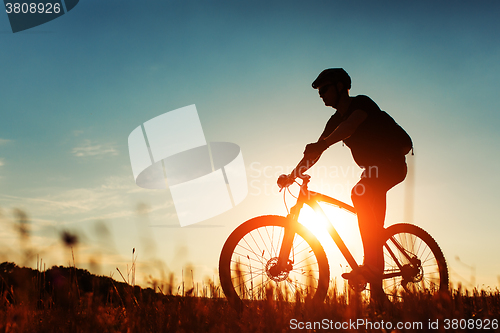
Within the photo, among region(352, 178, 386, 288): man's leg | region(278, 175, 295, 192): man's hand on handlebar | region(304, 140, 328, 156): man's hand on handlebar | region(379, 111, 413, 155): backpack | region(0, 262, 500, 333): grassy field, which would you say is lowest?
region(0, 262, 500, 333): grassy field

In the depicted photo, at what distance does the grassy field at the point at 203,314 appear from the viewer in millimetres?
2639

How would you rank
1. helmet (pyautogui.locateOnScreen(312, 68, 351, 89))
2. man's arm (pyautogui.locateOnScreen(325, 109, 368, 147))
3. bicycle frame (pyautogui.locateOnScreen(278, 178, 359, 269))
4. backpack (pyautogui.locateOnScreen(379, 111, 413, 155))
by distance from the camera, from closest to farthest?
1. man's arm (pyautogui.locateOnScreen(325, 109, 368, 147))
2. backpack (pyautogui.locateOnScreen(379, 111, 413, 155))
3. bicycle frame (pyautogui.locateOnScreen(278, 178, 359, 269))
4. helmet (pyautogui.locateOnScreen(312, 68, 351, 89))

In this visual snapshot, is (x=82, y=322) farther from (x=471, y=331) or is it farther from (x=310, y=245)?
(x=471, y=331)

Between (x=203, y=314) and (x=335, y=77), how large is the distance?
2866 mm

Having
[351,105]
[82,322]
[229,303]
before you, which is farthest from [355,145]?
[82,322]

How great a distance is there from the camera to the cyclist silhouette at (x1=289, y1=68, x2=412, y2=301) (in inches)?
149

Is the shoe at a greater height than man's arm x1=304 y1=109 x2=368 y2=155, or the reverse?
man's arm x1=304 y1=109 x2=368 y2=155

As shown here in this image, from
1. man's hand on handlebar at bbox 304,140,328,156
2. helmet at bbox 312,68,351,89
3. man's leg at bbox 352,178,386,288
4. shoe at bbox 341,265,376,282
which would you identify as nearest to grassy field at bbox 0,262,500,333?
shoe at bbox 341,265,376,282

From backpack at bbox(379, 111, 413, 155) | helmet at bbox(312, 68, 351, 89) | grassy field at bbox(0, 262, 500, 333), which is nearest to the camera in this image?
grassy field at bbox(0, 262, 500, 333)

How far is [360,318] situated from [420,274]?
2068 millimetres

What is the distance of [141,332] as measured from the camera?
266 centimetres

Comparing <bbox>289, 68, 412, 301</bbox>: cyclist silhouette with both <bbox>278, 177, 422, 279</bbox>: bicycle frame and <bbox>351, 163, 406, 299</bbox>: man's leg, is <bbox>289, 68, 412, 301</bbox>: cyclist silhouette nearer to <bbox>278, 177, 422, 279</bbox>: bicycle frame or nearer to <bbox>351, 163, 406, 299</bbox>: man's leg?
<bbox>351, 163, 406, 299</bbox>: man's leg

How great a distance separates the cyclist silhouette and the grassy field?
0.58m

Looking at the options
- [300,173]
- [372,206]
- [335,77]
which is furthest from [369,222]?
[335,77]
